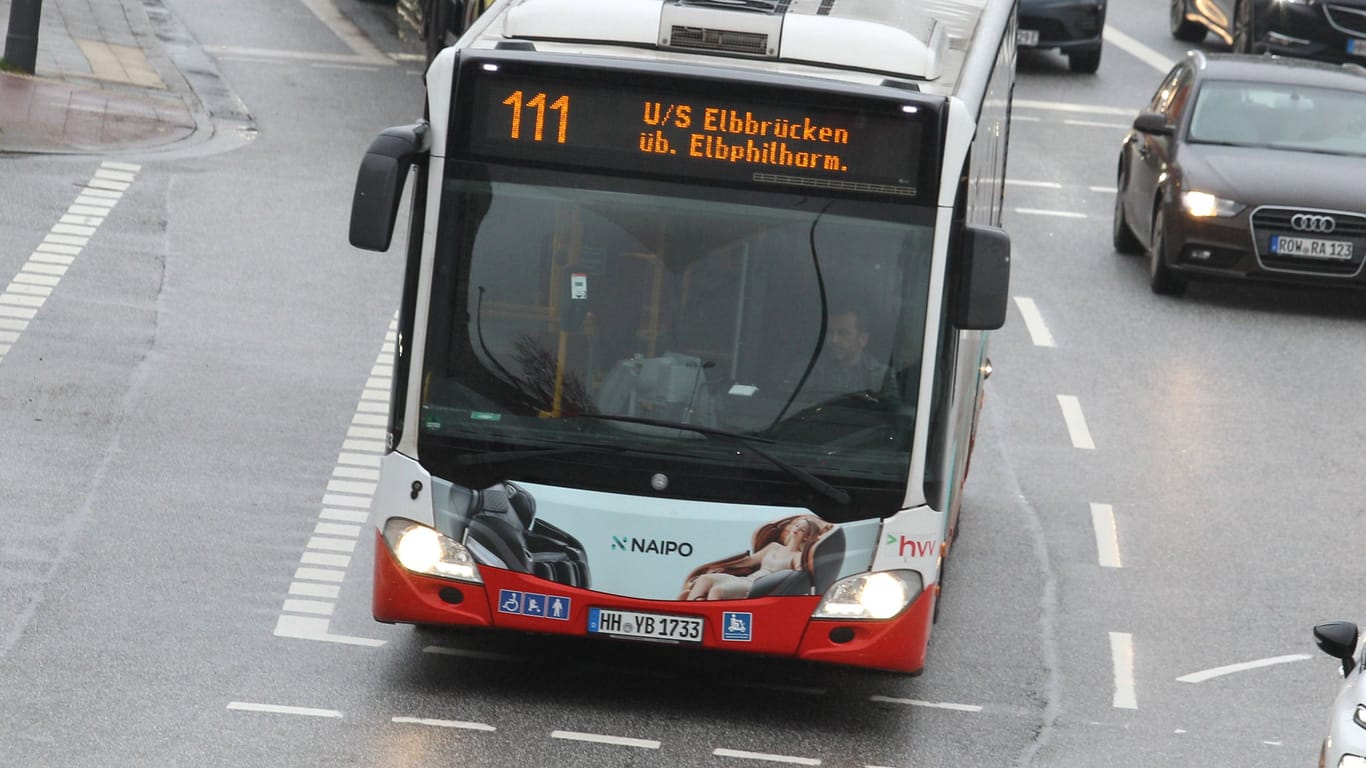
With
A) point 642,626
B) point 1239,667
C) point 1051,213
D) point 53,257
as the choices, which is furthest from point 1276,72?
point 642,626

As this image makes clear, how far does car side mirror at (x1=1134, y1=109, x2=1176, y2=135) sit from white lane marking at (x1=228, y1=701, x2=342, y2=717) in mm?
11774

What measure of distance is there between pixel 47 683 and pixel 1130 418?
8325mm

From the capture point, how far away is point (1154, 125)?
19594 mm

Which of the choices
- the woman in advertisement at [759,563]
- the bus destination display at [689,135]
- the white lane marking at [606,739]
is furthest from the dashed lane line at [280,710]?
the bus destination display at [689,135]

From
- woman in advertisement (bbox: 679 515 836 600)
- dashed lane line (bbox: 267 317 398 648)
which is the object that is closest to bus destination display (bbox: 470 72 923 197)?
woman in advertisement (bbox: 679 515 836 600)

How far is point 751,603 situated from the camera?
370 inches

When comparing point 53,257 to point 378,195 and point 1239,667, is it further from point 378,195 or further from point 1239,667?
point 1239,667

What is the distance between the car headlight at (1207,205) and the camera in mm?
18906

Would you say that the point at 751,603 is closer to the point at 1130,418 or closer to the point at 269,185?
the point at 1130,418

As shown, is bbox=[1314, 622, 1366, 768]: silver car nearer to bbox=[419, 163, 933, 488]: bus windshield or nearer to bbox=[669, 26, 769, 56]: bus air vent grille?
bbox=[419, 163, 933, 488]: bus windshield

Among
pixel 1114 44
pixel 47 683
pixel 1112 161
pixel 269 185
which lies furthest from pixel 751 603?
pixel 1114 44

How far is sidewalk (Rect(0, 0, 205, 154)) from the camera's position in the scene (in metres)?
21.1

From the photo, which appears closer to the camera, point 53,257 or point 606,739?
point 606,739

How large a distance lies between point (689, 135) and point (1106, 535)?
197 inches
